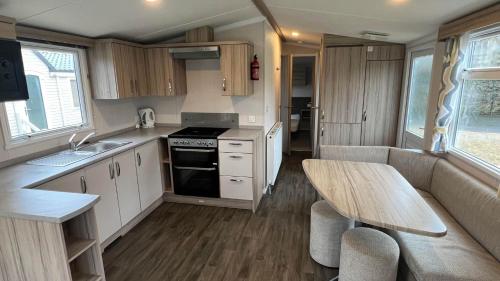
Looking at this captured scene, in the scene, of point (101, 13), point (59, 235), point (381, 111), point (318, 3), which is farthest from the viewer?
point (381, 111)

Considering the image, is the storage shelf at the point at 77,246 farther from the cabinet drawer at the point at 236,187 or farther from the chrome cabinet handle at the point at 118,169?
the cabinet drawer at the point at 236,187

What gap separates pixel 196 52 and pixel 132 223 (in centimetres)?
213

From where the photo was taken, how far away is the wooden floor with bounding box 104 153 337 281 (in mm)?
2287

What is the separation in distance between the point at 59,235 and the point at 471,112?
327cm

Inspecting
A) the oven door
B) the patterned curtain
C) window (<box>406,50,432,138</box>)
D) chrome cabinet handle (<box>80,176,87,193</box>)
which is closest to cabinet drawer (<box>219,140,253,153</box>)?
the oven door

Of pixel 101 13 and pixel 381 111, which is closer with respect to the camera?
pixel 101 13

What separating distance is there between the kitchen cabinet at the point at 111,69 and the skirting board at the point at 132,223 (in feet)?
4.52

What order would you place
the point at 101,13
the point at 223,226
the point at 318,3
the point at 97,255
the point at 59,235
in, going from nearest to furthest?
the point at 59,235
the point at 97,255
the point at 101,13
the point at 318,3
the point at 223,226

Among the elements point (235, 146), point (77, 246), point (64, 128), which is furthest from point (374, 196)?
point (64, 128)

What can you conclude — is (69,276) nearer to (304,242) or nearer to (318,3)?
(304,242)

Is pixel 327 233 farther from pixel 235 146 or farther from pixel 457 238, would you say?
pixel 235 146

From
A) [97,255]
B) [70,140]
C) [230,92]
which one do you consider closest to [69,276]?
[97,255]

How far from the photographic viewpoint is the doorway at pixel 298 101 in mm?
5489

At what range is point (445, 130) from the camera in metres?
2.61
